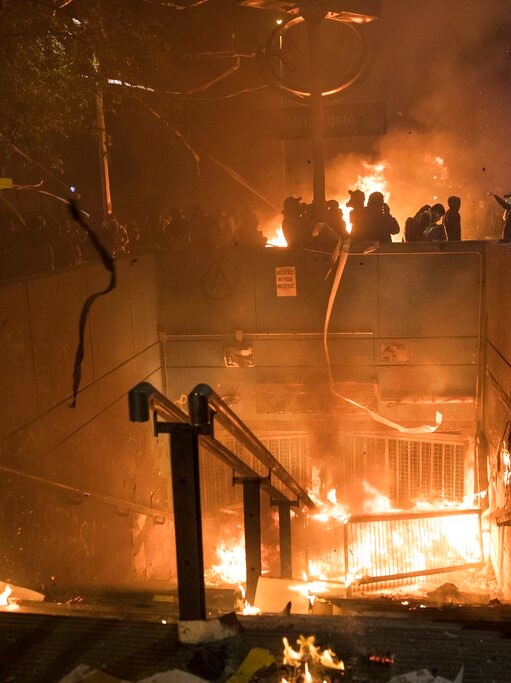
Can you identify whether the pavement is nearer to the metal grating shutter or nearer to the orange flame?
the orange flame

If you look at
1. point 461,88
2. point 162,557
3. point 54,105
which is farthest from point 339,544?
point 461,88

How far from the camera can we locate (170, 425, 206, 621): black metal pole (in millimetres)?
3328

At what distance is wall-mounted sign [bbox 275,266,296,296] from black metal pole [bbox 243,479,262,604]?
5839 mm

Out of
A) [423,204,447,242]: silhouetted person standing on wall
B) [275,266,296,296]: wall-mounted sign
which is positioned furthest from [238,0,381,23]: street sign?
[275,266,296,296]: wall-mounted sign

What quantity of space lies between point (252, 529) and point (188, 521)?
277 centimetres

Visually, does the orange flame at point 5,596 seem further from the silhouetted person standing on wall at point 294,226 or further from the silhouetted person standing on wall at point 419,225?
the silhouetted person standing on wall at point 419,225

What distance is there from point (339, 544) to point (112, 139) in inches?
438

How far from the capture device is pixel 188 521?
335 cm

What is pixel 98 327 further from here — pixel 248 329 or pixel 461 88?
pixel 461 88

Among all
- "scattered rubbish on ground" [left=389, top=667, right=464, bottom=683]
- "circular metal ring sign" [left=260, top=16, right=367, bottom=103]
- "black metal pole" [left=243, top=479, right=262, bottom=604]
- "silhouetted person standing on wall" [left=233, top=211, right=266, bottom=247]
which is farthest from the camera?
"circular metal ring sign" [left=260, top=16, right=367, bottom=103]

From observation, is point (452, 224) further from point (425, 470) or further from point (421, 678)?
point (421, 678)

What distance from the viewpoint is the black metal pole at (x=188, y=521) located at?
3.33 metres

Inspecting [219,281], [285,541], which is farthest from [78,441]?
[219,281]

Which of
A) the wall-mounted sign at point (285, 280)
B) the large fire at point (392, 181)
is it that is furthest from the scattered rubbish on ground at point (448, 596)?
the large fire at point (392, 181)
